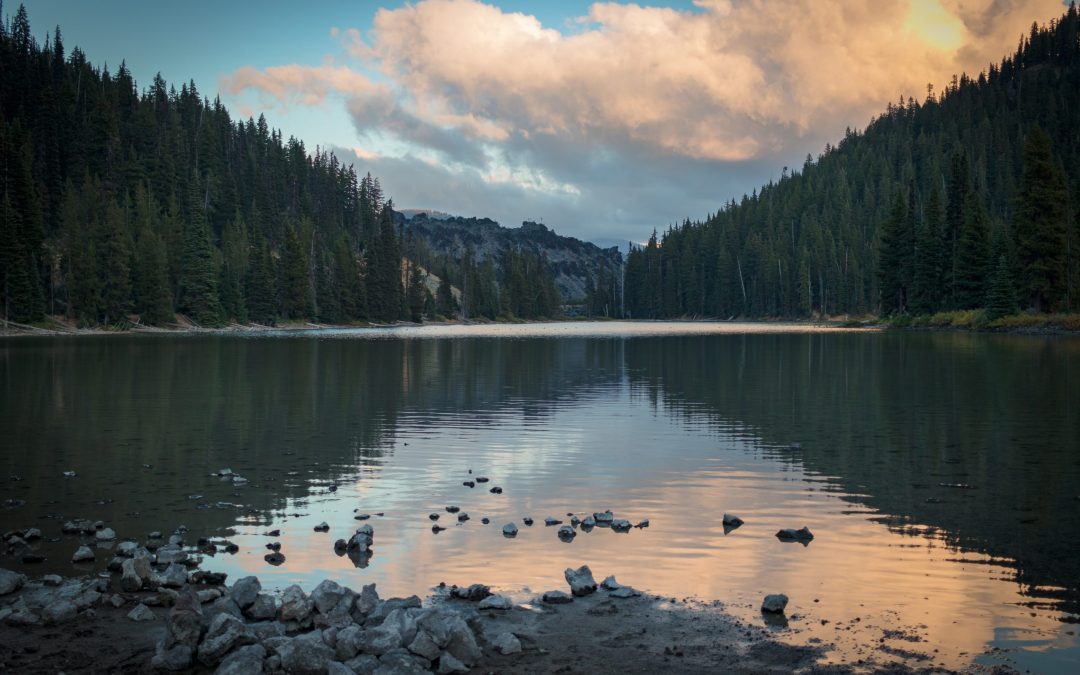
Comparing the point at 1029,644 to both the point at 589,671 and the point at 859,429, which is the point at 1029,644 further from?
the point at 859,429

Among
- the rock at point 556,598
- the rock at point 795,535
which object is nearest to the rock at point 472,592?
the rock at point 556,598

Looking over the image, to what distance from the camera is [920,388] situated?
1633 inches

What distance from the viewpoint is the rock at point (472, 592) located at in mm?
11984

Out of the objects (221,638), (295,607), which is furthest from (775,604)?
(221,638)

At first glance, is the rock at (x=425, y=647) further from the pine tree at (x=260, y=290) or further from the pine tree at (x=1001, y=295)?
the pine tree at (x=260, y=290)

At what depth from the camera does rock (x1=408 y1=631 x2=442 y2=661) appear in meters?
9.46

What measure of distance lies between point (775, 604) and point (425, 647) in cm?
489

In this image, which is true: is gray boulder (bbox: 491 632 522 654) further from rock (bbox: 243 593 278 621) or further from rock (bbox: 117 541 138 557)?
rock (bbox: 117 541 138 557)

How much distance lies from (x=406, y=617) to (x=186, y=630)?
2.56m

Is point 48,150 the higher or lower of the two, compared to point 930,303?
higher

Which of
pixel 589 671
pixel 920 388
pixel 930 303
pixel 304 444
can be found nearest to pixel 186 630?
pixel 589 671

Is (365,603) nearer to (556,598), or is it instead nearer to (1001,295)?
(556,598)

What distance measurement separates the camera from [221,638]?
31.9 feet

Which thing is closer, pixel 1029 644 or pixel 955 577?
Result: pixel 1029 644
